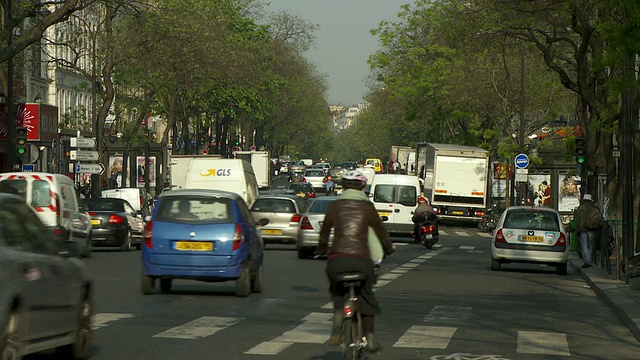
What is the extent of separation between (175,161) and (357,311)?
45.6 meters

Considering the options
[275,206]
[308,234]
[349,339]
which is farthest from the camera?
[275,206]

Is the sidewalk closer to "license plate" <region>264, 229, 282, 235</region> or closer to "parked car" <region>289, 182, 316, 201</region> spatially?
"license plate" <region>264, 229, 282, 235</region>

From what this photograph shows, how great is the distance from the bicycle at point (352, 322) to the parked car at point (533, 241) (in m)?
18.5

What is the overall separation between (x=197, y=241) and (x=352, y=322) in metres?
9.09

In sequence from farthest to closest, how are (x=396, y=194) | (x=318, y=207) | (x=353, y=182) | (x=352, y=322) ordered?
(x=396, y=194)
(x=318, y=207)
(x=353, y=182)
(x=352, y=322)

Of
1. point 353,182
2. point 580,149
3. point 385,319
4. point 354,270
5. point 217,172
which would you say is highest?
point 580,149

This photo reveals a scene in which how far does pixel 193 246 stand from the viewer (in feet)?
65.2

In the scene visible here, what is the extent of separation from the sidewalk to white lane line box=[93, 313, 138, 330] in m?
6.06

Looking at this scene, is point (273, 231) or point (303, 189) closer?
point (273, 231)

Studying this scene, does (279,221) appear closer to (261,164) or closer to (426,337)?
(426,337)

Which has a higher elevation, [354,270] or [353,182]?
[353,182]

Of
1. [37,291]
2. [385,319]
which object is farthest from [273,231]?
[37,291]

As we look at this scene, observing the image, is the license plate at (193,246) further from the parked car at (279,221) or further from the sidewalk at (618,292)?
the parked car at (279,221)

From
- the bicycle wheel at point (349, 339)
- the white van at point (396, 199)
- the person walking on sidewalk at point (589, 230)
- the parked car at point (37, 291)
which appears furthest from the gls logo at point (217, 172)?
the bicycle wheel at point (349, 339)
